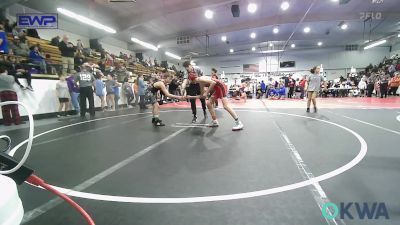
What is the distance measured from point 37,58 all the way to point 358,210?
1157 cm

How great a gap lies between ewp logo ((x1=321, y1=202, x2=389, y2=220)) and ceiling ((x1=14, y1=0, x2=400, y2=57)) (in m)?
12.9

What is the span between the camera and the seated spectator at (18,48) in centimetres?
930

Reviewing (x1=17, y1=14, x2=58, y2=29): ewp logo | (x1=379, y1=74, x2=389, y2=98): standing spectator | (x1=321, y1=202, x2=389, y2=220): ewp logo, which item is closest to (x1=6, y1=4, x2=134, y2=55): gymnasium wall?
(x1=17, y1=14, x2=58, y2=29): ewp logo

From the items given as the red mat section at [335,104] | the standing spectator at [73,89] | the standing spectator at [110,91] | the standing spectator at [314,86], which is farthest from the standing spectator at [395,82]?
the standing spectator at [73,89]

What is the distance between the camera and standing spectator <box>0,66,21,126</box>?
22.6 feet

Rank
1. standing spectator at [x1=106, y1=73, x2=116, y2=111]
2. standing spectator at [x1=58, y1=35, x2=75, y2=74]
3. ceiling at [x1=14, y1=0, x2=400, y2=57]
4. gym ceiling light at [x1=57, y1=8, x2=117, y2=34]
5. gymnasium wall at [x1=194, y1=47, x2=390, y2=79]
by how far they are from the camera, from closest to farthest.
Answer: standing spectator at [x1=58, y1=35, x2=75, y2=74]
standing spectator at [x1=106, y1=73, x2=116, y2=111]
gym ceiling light at [x1=57, y1=8, x2=117, y2=34]
ceiling at [x1=14, y1=0, x2=400, y2=57]
gymnasium wall at [x1=194, y1=47, x2=390, y2=79]

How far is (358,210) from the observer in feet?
5.73

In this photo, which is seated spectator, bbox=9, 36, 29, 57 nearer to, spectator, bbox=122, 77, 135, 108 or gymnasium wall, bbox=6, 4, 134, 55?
gymnasium wall, bbox=6, 4, 134, 55

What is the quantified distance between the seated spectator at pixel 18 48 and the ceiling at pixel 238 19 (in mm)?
4476

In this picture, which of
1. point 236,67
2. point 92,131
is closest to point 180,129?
point 92,131

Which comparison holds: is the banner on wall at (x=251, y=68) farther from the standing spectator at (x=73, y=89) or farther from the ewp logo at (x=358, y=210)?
the ewp logo at (x=358, y=210)

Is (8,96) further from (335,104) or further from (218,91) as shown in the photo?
(335,104)

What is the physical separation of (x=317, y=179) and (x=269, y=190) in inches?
22.4

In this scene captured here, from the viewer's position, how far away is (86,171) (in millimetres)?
2756
